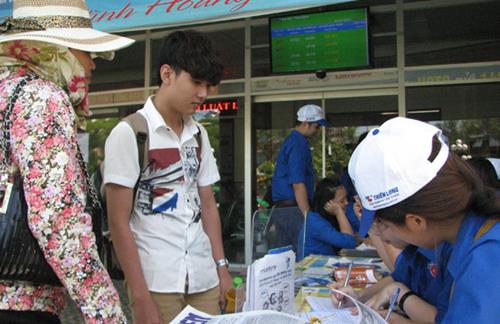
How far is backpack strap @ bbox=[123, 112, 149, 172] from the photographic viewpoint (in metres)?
1.97

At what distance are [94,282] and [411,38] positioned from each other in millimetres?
5477

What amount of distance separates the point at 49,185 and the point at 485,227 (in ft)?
3.54

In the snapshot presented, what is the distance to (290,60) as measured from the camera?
19.7ft

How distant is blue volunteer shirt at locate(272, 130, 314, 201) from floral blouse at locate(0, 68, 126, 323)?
147 inches

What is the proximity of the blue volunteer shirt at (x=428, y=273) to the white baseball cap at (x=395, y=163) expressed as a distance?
0.30 m

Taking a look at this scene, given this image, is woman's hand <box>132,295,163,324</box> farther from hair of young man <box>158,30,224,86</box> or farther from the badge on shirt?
the badge on shirt

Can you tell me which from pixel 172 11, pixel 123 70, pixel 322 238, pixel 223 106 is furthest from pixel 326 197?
pixel 123 70

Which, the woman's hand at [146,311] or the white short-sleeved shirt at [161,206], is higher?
the white short-sleeved shirt at [161,206]

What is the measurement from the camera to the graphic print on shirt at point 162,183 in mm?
1990

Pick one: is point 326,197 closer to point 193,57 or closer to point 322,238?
point 322,238

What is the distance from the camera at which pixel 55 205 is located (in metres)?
1.28

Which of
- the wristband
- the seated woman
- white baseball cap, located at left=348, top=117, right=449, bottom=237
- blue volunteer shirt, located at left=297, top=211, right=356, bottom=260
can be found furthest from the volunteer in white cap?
blue volunteer shirt, located at left=297, top=211, right=356, bottom=260

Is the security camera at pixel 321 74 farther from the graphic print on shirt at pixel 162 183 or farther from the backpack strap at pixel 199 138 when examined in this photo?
the graphic print on shirt at pixel 162 183

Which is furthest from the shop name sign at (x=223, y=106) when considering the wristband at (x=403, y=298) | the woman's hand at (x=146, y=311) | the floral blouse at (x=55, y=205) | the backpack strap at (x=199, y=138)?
the floral blouse at (x=55, y=205)
